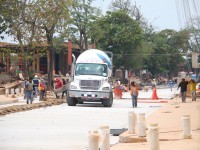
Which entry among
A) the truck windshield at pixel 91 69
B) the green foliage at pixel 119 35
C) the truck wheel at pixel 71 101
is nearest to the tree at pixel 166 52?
the green foliage at pixel 119 35

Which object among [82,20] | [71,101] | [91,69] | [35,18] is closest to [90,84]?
[91,69]

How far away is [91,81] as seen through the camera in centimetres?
3572

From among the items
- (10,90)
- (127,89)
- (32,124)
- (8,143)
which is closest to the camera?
(8,143)

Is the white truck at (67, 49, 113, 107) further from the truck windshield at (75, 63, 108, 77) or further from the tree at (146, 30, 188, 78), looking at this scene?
the tree at (146, 30, 188, 78)

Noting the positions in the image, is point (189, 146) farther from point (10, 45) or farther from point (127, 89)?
point (127, 89)

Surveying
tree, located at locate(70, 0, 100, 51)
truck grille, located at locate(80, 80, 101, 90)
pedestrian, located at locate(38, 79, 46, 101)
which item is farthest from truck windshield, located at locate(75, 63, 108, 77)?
tree, located at locate(70, 0, 100, 51)

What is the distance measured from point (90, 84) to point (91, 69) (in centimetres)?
113

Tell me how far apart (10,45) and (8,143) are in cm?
5481

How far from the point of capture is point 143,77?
118 meters

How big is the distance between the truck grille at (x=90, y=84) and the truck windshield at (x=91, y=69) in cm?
81

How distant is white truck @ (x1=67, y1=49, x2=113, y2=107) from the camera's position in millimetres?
35625

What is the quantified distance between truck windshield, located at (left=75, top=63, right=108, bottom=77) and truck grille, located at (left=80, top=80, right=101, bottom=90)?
2.64 ft

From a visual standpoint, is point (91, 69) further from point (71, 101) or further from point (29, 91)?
point (29, 91)

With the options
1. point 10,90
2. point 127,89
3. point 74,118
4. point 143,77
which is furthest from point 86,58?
point 143,77
